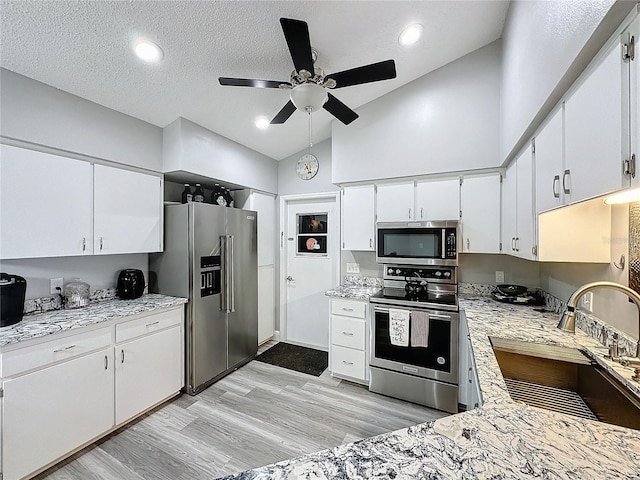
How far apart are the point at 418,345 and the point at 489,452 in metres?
1.86

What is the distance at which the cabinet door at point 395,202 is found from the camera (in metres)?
2.84

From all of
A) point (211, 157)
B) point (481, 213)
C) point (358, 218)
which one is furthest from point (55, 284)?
point (481, 213)

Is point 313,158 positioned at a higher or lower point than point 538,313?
higher

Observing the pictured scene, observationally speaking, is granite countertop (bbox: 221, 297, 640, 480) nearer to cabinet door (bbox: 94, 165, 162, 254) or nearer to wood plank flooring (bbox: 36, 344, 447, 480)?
wood plank flooring (bbox: 36, 344, 447, 480)

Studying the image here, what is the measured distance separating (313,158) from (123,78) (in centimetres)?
Answer: 219

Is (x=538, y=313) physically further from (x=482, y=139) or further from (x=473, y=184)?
(x=482, y=139)

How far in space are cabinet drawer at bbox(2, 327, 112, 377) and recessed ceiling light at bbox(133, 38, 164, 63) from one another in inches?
78.2

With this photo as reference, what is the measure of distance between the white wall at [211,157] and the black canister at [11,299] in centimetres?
144

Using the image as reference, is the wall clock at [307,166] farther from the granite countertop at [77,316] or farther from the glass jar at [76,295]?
the glass jar at [76,295]

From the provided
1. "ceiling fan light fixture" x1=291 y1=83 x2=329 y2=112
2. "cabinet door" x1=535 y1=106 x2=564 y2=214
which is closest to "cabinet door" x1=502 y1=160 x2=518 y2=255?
"cabinet door" x1=535 y1=106 x2=564 y2=214

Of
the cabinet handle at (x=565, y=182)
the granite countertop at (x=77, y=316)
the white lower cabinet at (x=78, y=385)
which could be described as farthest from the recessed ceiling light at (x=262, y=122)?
the cabinet handle at (x=565, y=182)

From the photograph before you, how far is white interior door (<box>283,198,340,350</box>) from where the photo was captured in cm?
371

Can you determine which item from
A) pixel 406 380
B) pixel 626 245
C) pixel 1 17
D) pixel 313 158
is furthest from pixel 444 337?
pixel 1 17

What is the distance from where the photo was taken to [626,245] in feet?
4.30
